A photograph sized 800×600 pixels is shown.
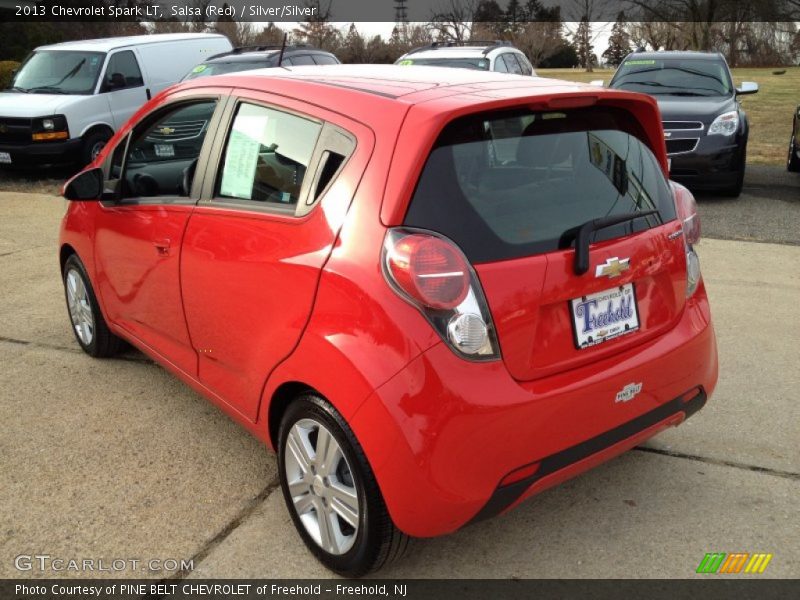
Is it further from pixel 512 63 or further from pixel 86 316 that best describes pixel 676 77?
pixel 86 316

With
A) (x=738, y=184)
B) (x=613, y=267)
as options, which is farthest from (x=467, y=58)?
(x=613, y=267)

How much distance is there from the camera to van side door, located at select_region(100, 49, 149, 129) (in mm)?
12461

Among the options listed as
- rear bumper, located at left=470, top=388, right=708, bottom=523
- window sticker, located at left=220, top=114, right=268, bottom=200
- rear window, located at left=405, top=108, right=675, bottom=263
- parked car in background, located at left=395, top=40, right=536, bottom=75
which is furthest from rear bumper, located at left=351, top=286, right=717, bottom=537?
parked car in background, located at left=395, top=40, right=536, bottom=75

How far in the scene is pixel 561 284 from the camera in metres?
2.52

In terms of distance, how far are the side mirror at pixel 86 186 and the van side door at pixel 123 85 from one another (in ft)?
30.1

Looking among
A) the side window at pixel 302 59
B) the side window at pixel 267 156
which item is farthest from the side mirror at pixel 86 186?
the side window at pixel 302 59

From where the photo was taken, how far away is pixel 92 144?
1221 centimetres

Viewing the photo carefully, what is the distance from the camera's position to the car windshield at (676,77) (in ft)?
33.6

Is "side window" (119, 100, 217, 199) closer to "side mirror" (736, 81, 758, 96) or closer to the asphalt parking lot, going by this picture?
the asphalt parking lot

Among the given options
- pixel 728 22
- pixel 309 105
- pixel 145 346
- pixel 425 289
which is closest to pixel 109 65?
pixel 145 346

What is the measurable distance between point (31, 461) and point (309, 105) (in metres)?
2.05

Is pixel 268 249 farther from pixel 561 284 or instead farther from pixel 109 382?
pixel 109 382

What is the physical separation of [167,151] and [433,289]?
2.17m

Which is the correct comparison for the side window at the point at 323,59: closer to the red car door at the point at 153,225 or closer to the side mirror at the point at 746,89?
the side mirror at the point at 746,89
